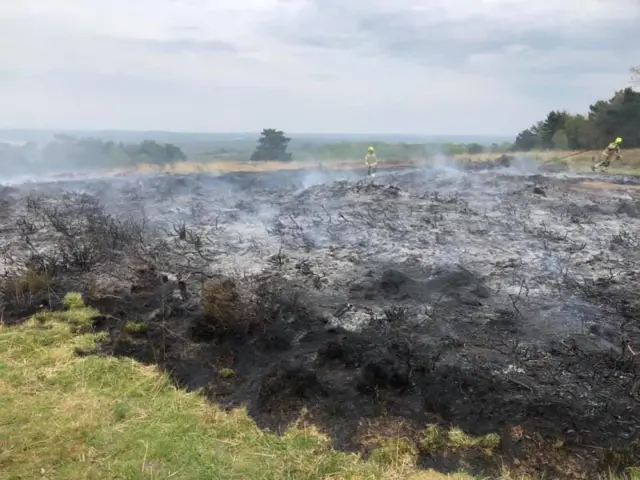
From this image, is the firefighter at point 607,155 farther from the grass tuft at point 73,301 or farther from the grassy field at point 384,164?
the grass tuft at point 73,301

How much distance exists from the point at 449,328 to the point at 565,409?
1740 mm

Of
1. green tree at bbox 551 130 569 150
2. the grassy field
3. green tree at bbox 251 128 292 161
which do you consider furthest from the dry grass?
green tree at bbox 251 128 292 161

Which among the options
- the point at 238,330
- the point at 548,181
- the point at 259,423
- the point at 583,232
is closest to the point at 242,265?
the point at 238,330

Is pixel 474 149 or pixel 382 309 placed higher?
pixel 474 149

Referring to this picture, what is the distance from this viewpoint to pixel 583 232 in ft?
34.1

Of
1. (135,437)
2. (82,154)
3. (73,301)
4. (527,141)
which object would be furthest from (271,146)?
(135,437)

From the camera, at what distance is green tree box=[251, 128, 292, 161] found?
34.5 metres

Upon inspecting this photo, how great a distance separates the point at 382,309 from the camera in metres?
6.79

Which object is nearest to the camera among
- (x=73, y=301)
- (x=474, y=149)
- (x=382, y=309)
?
(x=382, y=309)

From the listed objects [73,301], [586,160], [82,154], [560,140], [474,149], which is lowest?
[73,301]

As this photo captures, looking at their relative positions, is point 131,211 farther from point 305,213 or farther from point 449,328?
point 449,328

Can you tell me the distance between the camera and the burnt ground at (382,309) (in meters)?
4.72

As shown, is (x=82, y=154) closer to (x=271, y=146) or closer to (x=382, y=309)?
(x=271, y=146)

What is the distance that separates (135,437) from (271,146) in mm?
31613
